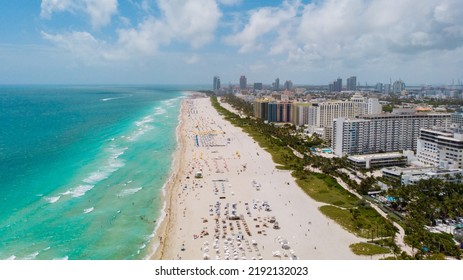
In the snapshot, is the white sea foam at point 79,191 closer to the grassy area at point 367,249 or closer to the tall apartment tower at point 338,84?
the grassy area at point 367,249

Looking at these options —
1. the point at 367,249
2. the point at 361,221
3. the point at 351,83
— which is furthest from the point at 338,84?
the point at 367,249

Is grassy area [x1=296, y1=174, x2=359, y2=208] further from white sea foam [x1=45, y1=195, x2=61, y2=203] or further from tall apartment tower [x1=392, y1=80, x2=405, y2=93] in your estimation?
tall apartment tower [x1=392, y1=80, x2=405, y2=93]

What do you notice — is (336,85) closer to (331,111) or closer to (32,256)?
(331,111)

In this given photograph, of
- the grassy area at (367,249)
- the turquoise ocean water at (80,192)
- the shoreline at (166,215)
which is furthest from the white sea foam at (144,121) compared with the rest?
the grassy area at (367,249)

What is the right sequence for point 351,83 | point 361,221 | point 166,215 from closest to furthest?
1. point 361,221
2. point 166,215
3. point 351,83

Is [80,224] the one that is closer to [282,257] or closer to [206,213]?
[206,213]
